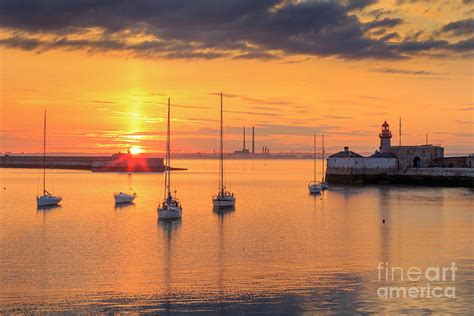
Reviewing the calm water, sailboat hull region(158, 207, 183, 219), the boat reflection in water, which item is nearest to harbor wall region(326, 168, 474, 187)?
the calm water

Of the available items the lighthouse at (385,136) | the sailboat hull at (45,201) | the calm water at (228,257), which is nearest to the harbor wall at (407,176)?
the lighthouse at (385,136)

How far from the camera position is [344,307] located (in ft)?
71.8

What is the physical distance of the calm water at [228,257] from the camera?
2303cm

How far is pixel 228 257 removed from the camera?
Result: 33.0m

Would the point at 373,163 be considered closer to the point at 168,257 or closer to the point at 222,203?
the point at 222,203

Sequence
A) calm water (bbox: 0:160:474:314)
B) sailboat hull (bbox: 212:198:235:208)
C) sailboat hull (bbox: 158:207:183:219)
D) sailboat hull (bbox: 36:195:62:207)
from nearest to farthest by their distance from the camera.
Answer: calm water (bbox: 0:160:474:314) < sailboat hull (bbox: 158:207:183:219) < sailboat hull (bbox: 212:198:235:208) < sailboat hull (bbox: 36:195:62:207)

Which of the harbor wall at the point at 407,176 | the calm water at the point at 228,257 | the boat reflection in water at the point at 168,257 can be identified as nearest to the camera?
the boat reflection in water at the point at 168,257

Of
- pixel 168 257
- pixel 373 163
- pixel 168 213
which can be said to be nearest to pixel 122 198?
pixel 168 213

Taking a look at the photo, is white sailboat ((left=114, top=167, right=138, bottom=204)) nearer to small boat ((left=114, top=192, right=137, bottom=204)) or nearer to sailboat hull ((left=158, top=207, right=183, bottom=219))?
small boat ((left=114, top=192, right=137, bottom=204))

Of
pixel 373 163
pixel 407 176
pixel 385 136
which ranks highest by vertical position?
pixel 385 136

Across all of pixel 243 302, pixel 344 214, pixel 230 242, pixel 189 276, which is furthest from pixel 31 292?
pixel 344 214

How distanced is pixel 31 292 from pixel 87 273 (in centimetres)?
413

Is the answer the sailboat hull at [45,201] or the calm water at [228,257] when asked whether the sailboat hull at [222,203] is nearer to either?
the calm water at [228,257]

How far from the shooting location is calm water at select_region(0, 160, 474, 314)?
23031mm
